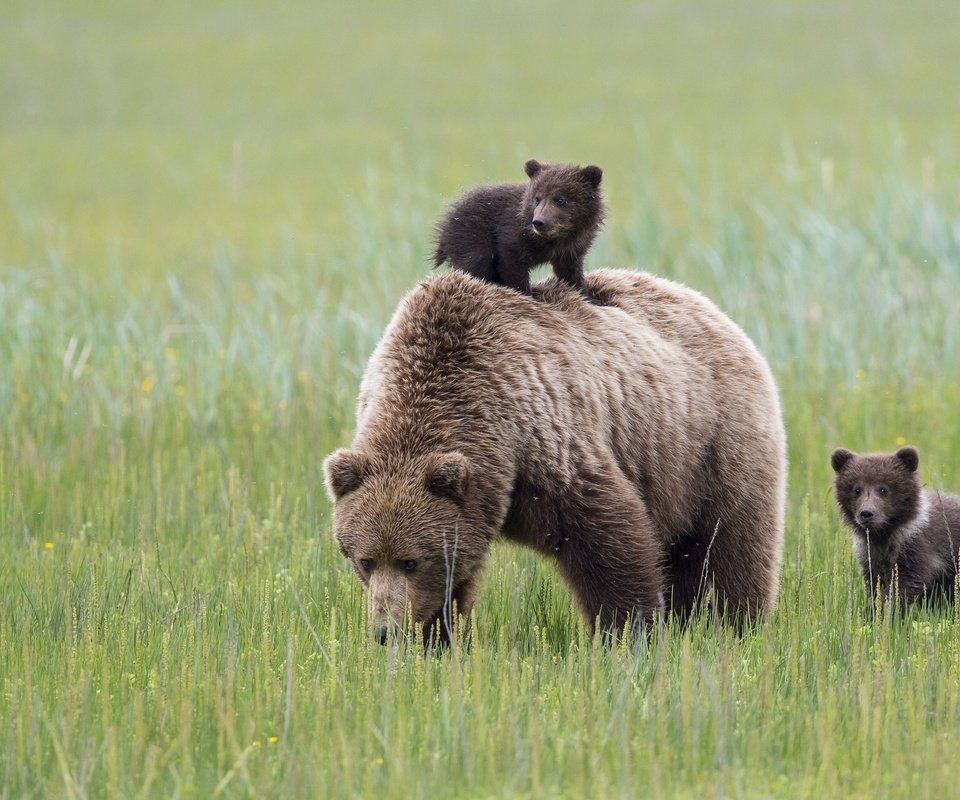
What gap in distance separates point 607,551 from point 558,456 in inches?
16.2

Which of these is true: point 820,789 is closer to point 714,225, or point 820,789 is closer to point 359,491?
point 359,491

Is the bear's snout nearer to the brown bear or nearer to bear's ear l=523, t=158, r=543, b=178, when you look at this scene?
the brown bear

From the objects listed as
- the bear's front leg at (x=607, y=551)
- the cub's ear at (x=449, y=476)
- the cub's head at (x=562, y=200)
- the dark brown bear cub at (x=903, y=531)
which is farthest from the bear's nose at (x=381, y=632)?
the dark brown bear cub at (x=903, y=531)

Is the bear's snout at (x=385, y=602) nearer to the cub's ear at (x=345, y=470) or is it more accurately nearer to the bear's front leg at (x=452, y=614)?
the bear's front leg at (x=452, y=614)

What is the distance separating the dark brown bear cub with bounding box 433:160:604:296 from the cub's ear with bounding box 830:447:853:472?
1511 mm

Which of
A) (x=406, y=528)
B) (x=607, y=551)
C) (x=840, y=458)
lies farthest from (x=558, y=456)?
(x=840, y=458)

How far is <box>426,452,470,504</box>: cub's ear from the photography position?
5.30 metres

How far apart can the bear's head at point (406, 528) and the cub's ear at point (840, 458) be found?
2.11 m

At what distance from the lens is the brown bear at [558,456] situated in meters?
5.42

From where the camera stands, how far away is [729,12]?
43781 millimetres

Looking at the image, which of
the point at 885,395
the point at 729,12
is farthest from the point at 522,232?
the point at 729,12

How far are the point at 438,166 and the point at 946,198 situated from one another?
15017 millimetres

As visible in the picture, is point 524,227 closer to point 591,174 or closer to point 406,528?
point 591,174

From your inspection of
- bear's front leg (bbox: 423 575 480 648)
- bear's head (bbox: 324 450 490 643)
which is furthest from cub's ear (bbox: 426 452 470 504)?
bear's front leg (bbox: 423 575 480 648)
